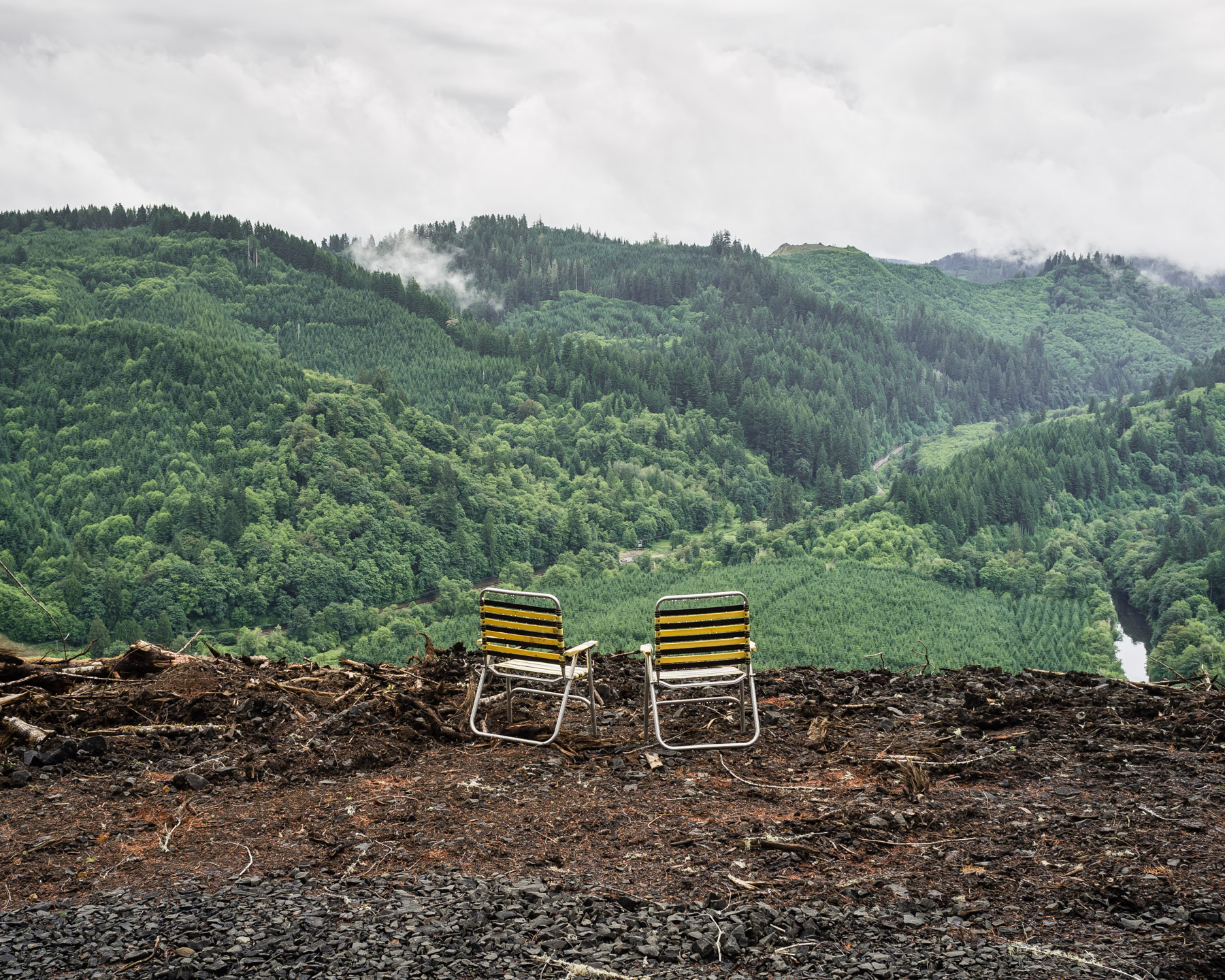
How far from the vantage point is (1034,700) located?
7812mm

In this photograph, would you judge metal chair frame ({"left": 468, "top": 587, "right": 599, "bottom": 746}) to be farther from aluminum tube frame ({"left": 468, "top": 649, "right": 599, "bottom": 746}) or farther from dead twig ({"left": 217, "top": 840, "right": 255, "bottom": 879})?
dead twig ({"left": 217, "top": 840, "right": 255, "bottom": 879})

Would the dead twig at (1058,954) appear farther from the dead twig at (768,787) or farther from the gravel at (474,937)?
the dead twig at (768,787)

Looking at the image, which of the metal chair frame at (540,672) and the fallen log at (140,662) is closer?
the metal chair frame at (540,672)

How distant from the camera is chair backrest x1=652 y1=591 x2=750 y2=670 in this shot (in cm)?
717

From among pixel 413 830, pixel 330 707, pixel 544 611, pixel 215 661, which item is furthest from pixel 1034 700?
pixel 215 661

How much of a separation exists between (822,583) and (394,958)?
91.0m

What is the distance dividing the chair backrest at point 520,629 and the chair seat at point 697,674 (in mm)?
746

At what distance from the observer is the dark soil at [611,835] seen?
4.32 meters

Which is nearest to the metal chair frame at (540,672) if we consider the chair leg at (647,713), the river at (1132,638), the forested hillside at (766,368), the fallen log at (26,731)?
the chair leg at (647,713)

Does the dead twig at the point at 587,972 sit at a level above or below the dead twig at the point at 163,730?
below

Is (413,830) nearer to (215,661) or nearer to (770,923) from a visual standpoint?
(770,923)

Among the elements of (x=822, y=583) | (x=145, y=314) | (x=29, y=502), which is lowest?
(x=822, y=583)

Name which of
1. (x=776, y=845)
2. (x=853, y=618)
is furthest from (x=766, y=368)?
(x=776, y=845)

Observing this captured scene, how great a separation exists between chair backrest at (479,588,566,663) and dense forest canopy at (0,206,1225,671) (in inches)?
2350
